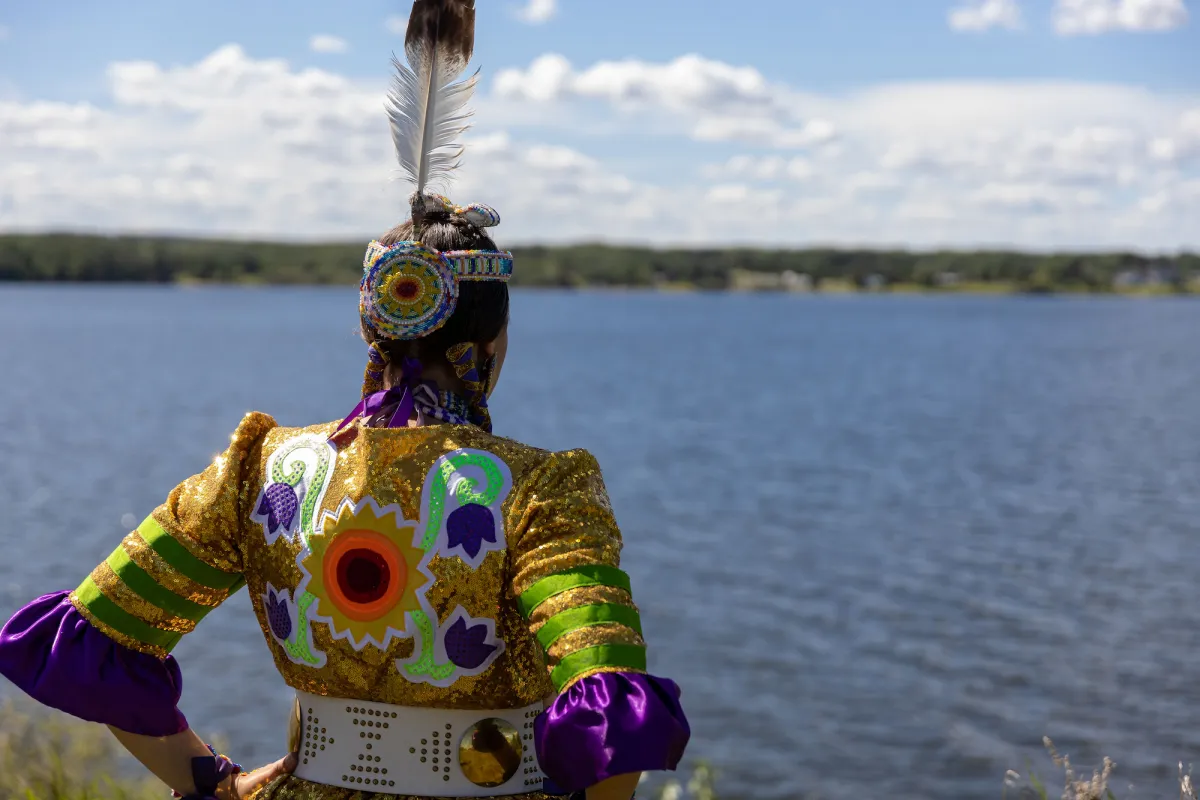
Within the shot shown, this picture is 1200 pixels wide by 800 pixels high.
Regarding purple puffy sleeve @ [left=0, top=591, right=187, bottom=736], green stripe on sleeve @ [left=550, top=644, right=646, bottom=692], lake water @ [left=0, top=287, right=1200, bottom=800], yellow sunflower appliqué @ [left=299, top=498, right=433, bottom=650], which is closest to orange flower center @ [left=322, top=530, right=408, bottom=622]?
yellow sunflower appliqué @ [left=299, top=498, right=433, bottom=650]

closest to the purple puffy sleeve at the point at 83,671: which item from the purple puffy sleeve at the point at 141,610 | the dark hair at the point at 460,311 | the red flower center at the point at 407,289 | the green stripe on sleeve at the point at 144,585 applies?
the purple puffy sleeve at the point at 141,610

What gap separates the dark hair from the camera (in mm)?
2684

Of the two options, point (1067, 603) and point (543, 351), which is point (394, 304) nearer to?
point (1067, 603)

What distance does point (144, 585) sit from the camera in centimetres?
268

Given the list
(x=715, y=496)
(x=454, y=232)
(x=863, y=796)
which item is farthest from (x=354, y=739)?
(x=715, y=496)

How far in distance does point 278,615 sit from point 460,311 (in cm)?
71

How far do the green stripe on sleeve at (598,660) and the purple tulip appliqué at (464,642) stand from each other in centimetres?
21

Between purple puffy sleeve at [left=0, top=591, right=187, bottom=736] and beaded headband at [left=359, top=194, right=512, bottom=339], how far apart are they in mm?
850

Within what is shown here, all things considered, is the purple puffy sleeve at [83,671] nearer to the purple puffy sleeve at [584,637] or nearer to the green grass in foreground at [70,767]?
the purple puffy sleeve at [584,637]

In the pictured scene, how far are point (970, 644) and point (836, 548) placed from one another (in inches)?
177

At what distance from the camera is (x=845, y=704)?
11.6 meters

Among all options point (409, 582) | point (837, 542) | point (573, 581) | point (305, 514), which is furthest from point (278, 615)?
point (837, 542)

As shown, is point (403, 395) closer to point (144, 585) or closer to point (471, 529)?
point (471, 529)

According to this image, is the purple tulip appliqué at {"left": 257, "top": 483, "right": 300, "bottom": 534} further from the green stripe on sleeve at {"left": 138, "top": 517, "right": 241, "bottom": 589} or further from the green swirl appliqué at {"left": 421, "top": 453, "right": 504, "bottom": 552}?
the green swirl appliqué at {"left": 421, "top": 453, "right": 504, "bottom": 552}
